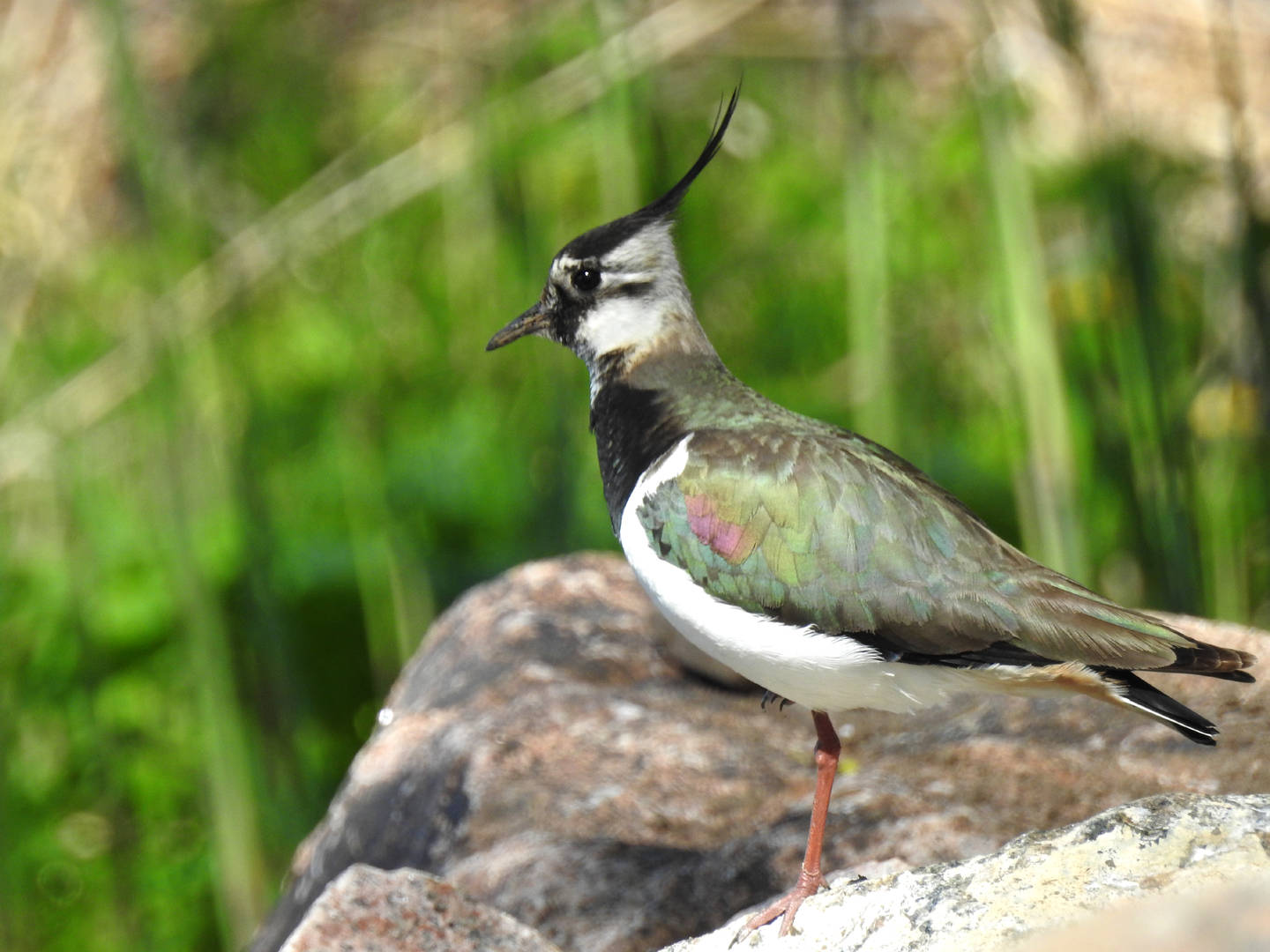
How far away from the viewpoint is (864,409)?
3945 millimetres

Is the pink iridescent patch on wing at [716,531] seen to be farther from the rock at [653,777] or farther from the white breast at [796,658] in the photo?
the rock at [653,777]

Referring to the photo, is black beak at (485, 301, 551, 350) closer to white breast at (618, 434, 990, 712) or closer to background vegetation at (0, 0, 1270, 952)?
background vegetation at (0, 0, 1270, 952)

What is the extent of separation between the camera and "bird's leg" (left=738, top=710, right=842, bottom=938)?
2.35 meters

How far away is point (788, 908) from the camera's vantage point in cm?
237

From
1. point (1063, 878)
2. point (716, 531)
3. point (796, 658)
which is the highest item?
point (716, 531)

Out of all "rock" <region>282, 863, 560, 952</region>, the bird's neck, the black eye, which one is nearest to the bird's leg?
"rock" <region>282, 863, 560, 952</region>

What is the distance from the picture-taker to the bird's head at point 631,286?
10.3 ft

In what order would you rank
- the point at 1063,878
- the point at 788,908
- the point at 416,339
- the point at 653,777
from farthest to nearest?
the point at 416,339 → the point at 653,777 → the point at 788,908 → the point at 1063,878

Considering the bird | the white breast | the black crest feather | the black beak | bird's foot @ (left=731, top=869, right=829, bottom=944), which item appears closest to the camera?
bird's foot @ (left=731, top=869, right=829, bottom=944)

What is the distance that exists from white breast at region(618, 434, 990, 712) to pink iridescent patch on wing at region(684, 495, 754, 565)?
8cm

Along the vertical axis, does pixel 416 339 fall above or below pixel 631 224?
below

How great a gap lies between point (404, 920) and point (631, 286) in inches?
56.0

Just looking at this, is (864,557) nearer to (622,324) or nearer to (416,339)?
(622,324)

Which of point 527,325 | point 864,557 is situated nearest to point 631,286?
point 527,325
